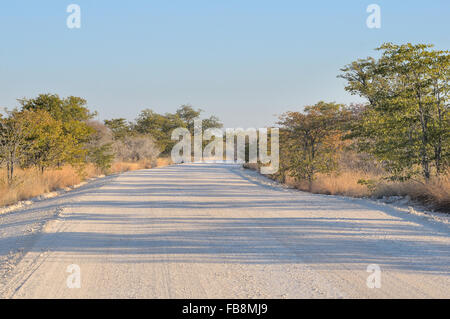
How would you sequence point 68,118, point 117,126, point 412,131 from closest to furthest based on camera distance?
1. point 412,131
2. point 68,118
3. point 117,126

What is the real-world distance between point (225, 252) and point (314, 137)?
1465cm

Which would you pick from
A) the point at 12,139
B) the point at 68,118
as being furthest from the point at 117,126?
the point at 12,139

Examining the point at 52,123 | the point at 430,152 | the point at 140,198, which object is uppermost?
the point at 52,123

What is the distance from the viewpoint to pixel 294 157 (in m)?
19.7

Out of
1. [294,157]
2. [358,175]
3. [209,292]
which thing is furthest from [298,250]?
[294,157]

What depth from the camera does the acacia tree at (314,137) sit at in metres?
18.8

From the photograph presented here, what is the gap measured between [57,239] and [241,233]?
9.78 feet

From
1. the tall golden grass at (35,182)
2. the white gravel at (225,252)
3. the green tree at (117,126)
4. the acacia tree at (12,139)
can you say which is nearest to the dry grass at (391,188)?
the white gravel at (225,252)

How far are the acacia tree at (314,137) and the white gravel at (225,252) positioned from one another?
9.12 metres

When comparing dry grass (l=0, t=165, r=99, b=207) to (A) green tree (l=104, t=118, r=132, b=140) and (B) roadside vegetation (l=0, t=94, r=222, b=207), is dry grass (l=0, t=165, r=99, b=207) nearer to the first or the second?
(B) roadside vegetation (l=0, t=94, r=222, b=207)

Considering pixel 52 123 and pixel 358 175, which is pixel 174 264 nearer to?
pixel 358 175

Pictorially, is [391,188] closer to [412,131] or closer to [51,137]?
[412,131]

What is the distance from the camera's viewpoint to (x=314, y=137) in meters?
19.5

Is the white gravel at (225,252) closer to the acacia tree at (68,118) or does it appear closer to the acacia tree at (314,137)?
the acacia tree at (314,137)
